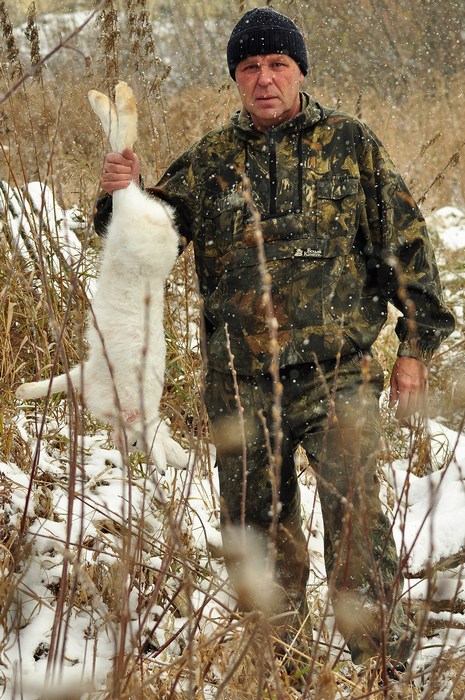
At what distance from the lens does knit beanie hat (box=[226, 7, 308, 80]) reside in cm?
258

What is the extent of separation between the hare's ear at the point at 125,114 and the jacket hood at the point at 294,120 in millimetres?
504

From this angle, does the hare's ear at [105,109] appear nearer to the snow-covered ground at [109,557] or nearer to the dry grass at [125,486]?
the dry grass at [125,486]

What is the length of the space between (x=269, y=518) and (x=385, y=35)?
10658mm

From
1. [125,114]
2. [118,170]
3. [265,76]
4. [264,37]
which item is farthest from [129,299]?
[264,37]

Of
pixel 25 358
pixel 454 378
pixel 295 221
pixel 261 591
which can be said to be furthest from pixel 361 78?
pixel 261 591

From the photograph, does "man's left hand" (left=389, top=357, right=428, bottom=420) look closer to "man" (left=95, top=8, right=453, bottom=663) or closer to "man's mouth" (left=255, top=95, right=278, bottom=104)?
"man" (left=95, top=8, right=453, bottom=663)

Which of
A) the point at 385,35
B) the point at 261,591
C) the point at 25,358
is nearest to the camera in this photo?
the point at 261,591

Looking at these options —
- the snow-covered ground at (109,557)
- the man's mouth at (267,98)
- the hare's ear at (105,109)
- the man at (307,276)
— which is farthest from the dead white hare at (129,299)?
the man's mouth at (267,98)

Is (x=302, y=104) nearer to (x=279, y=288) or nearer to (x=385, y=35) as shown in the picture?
(x=279, y=288)

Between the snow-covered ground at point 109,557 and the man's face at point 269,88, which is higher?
the man's face at point 269,88

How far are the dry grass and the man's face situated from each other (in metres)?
0.70

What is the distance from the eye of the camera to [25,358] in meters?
3.85

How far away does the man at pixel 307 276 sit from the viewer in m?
2.54

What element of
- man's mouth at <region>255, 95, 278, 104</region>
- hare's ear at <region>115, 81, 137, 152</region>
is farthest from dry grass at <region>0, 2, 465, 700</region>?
man's mouth at <region>255, 95, 278, 104</region>
